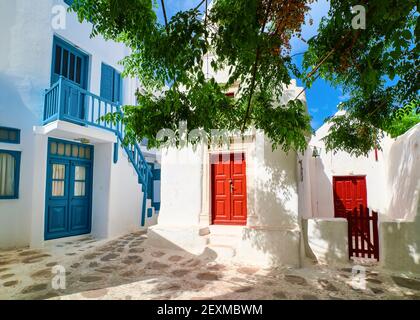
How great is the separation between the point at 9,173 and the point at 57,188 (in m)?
1.18

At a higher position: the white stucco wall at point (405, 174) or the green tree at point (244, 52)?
the green tree at point (244, 52)

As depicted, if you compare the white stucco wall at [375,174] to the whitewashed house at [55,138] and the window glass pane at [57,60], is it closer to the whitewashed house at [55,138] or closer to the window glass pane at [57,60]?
the whitewashed house at [55,138]

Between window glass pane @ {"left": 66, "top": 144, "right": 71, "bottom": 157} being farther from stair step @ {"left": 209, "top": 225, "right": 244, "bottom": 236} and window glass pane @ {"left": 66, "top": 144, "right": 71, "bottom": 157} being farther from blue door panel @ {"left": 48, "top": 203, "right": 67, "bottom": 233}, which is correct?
stair step @ {"left": 209, "top": 225, "right": 244, "bottom": 236}

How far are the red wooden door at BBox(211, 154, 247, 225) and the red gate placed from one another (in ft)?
7.70

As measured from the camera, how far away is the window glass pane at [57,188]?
7.03 meters

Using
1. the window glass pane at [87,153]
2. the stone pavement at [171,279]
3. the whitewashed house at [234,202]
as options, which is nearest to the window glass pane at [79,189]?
the window glass pane at [87,153]

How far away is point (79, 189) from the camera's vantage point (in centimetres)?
773

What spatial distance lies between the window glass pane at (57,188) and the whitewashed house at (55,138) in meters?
0.03

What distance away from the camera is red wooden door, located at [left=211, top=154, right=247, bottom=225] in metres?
6.36

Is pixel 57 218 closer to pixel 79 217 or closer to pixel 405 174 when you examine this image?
pixel 79 217

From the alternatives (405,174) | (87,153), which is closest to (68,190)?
(87,153)
